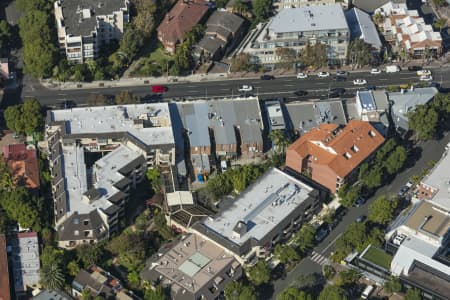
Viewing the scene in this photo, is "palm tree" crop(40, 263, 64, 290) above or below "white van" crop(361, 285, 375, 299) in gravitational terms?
below

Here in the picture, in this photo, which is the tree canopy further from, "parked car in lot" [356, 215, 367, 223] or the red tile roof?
"parked car in lot" [356, 215, 367, 223]

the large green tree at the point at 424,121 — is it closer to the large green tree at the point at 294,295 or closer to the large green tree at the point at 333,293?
the large green tree at the point at 333,293

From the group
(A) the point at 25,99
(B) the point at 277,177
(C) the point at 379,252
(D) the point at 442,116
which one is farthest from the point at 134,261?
(D) the point at 442,116

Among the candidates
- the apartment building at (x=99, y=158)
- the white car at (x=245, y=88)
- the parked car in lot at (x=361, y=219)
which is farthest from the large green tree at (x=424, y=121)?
the apartment building at (x=99, y=158)

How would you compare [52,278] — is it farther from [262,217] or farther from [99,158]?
[262,217]

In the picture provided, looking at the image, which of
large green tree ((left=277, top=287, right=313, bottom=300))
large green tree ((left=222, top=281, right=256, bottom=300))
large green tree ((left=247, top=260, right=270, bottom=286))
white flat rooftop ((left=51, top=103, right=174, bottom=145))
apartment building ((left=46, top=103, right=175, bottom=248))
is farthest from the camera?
white flat rooftop ((left=51, top=103, right=174, bottom=145))

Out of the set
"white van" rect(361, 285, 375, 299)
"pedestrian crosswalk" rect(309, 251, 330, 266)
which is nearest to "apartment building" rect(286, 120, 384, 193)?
"pedestrian crosswalk" rect(309, 251, 330, 266)

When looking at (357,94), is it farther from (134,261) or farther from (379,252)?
(134,261)
